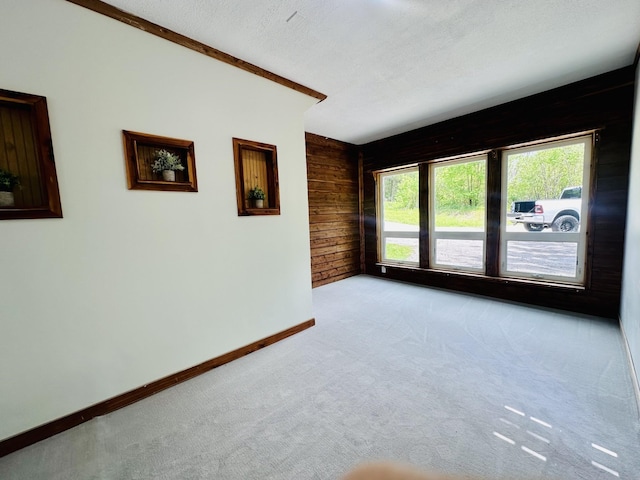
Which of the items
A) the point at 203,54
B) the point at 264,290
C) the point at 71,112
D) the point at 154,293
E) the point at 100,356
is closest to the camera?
the point at 71,112

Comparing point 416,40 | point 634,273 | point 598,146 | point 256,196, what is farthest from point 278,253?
point 598,146

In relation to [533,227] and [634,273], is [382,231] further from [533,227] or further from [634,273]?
[634,273]

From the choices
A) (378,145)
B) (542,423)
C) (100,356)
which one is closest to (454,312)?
(542,423)

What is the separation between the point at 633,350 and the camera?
1.99 meters

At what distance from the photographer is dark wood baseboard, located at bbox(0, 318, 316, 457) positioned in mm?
1521

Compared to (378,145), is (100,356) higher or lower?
lower

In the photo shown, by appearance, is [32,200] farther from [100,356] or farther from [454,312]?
[454,312]

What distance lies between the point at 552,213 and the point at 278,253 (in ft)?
11.3

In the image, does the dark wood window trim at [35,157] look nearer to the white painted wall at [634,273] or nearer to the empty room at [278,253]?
the empty room at [278,253]

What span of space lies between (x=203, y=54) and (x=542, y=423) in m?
3.56

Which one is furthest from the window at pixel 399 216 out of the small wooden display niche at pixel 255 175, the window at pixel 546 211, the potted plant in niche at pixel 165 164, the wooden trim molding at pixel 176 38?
the potted plant in niche at pixel 165 164

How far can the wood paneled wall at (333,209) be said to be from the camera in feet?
14.9

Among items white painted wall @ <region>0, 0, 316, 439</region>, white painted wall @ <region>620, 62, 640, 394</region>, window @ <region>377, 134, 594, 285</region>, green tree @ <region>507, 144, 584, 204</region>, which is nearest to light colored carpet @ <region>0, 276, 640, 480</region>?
white painted wall @ <region>620, 62, 640, 394</region>

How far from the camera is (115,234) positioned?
1778mm
